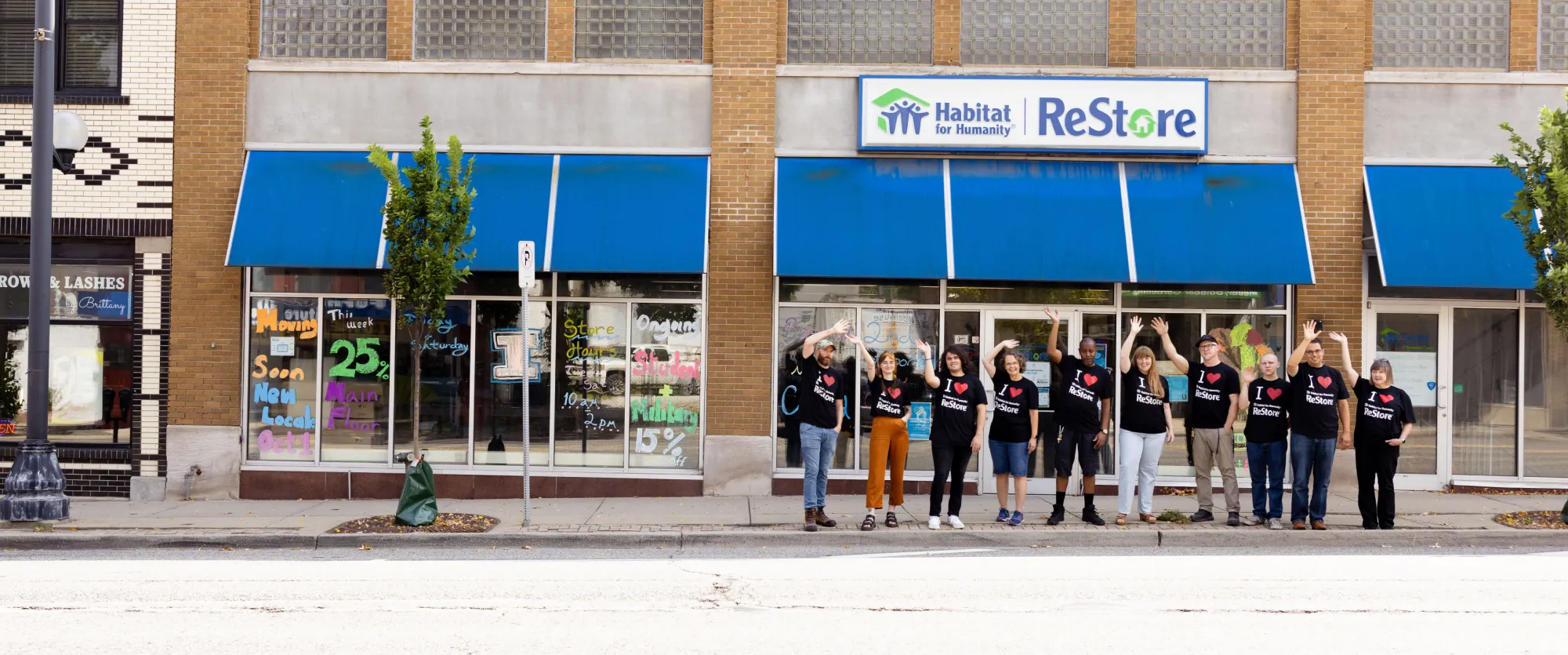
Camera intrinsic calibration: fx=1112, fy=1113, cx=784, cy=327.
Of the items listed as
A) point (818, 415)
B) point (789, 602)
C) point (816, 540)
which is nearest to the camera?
point (789, 602)

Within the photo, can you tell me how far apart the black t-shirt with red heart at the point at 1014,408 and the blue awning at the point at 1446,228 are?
177 inches

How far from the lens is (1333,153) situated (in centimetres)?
1264

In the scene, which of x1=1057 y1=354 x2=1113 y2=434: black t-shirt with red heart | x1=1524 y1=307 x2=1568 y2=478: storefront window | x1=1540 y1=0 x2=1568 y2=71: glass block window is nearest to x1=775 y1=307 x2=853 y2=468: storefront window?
x1=1057 y1=354 x2=1113 y2=434: black t-shirt with red heart

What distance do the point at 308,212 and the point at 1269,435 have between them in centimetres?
1021

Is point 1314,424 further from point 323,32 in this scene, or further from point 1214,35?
point 323,32

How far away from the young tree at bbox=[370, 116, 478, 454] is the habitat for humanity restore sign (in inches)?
182

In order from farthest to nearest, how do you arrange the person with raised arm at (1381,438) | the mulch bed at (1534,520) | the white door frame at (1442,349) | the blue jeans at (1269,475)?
the white door frame at (1442,349) → the blue jeans at (1269,475) → the mulch bed at (1534,520) → the person with raised arm at (1381,438)

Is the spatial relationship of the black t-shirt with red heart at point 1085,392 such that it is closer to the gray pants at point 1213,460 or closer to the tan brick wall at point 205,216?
the gray pants at point 1213,460

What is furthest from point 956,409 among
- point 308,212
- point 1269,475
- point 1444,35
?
point 1444,35

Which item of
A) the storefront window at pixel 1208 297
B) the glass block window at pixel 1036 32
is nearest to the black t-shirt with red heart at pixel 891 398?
the storefront window at pixel 1208 297

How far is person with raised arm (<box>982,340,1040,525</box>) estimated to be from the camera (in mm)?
10500

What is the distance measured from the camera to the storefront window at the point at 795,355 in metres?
12.7

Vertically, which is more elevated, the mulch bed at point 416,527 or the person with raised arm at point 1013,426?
the person with raised arm at point 1013,426

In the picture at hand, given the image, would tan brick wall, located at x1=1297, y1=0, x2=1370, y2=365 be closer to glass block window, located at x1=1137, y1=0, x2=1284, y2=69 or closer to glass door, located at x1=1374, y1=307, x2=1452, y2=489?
glass block window, located at x1=1137, y1=0, x2=1284, y2=69
